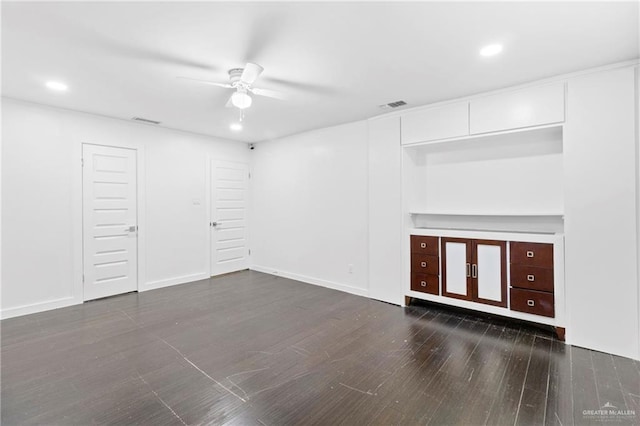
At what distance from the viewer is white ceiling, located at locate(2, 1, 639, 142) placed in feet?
6.72

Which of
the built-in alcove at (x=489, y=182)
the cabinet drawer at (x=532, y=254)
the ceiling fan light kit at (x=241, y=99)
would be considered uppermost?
the ceiling fan light kit at (x=241, y=99)

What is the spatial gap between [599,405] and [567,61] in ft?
8.97

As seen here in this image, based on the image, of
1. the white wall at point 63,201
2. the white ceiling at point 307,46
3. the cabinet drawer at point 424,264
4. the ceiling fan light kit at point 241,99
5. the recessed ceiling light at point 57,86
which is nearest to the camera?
the white ceiling at point 307,46

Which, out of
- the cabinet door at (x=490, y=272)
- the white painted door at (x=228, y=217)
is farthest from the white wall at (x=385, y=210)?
the white painted door at (x=228, y=217)

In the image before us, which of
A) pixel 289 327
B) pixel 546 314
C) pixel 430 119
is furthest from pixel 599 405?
pixel 430 119

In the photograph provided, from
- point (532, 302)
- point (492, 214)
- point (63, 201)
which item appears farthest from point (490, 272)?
point (63, 201)

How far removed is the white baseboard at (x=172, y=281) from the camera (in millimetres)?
4965

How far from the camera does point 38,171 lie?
156 inches

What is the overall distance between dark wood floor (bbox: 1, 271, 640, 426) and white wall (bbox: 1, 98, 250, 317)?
47 cm

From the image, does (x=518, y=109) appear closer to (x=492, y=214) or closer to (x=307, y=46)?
(x=492, y=214)

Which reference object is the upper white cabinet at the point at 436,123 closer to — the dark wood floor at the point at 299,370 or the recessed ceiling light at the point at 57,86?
the dark wood floor at the point at 299,370

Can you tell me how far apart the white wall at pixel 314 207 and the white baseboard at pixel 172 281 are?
1.14 metres

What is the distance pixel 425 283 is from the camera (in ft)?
13.1

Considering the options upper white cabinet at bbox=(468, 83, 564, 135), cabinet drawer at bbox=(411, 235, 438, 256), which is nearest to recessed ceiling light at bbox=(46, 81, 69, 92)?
cabinet drawer at bbox=(411, 235, 438, 256)
